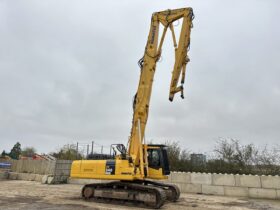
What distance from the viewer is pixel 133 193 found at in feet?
33.0

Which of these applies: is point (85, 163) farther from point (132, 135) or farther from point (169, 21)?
point (169, 21)

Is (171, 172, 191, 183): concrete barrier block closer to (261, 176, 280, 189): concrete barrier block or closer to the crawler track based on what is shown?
(261, 176, 280, 189): concrete barrier block

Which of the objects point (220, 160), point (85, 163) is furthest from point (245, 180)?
point (85, 163)

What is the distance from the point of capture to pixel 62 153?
27.5m

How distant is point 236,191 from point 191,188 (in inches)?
94.7

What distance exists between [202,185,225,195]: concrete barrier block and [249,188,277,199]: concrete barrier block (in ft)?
4.63

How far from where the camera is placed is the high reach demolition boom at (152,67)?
33.9 ft

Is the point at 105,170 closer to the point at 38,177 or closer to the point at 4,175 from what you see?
the point at 38,177

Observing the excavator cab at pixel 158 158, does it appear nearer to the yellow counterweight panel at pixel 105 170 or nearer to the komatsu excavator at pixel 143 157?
the komatsu excavator at pixel 143 157

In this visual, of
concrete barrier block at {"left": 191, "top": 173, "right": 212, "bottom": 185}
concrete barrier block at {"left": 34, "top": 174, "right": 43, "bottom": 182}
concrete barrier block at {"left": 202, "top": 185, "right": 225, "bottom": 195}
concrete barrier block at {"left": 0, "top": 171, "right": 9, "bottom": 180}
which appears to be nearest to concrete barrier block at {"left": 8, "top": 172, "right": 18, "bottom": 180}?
concrete barrier block at {"left": 0, "top": 171, "right": 9, "bottom": 180}

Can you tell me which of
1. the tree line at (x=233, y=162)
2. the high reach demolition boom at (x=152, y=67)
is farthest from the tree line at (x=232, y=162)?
the high reach demolition boom at (x=152, y=67)

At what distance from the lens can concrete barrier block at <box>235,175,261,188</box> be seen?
44.8 ft

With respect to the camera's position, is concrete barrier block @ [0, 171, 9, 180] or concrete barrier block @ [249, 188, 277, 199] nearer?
concrete barrier block @ [249, 188, 277, 199]

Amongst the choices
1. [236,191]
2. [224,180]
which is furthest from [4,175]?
[236,191]
